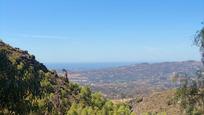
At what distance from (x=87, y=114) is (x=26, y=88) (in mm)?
90096

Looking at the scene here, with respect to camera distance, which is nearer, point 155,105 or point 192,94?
point 192,94

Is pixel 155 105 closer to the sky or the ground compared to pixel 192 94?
closer to the ground

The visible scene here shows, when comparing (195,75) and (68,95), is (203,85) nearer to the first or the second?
(195,75)

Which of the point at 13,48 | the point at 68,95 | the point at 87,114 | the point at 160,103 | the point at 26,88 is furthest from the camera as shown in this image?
the point at 13,48

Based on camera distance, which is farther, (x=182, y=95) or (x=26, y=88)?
(x=182, y=95)

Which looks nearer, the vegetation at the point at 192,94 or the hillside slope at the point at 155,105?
the vegetation at the point at 192,94

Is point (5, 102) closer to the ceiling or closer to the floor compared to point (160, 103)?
closer to the ceiling

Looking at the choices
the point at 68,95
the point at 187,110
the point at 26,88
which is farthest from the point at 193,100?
the point at 68,95

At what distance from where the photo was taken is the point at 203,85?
28.6 m

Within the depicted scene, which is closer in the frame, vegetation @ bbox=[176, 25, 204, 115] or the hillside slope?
vegetation @ bbox=[176, 25, 204, 115]

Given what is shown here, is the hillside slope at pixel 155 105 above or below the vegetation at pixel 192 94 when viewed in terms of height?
below

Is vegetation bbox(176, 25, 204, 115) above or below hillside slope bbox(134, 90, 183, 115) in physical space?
above

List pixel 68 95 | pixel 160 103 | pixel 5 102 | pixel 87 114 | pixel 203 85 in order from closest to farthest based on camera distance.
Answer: pixel 5 102
pixel 203 85
pixel 87 114
pixel 160 103
pixel 68 95

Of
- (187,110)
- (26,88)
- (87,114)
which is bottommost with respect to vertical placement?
(87,114)
